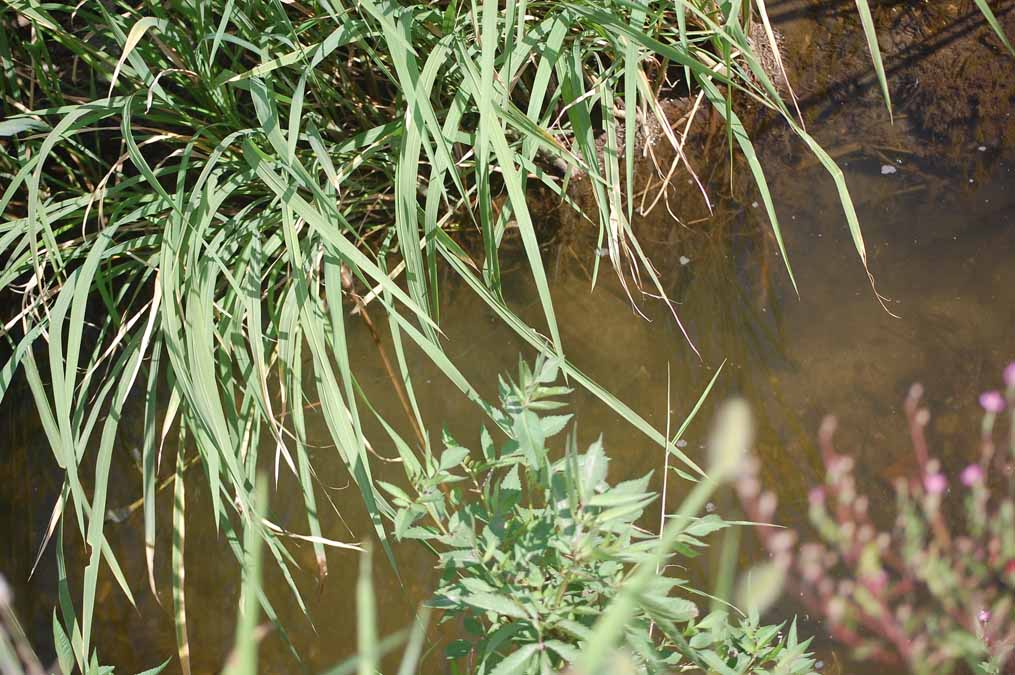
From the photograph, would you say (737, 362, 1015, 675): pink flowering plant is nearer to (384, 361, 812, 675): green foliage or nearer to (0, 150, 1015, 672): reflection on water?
(0, 150, 1015, 672): reflection on water

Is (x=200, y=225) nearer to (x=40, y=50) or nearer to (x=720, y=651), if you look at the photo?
(x=40, y=50)

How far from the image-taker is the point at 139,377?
1409 millimetres

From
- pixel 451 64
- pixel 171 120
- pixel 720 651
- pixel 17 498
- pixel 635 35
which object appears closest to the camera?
pixel 720 651

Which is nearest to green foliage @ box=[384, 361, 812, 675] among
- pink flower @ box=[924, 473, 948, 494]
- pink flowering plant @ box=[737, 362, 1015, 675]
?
pink flowering plant @ box=[737, 362, 1015, 675]

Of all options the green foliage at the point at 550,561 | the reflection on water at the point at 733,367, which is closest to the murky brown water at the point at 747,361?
the reflection on water at the point at 733,367

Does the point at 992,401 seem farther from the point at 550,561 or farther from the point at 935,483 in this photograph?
the point at 550,561

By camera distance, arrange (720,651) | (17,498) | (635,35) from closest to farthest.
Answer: (720,651) < (635,35) < (17,498)

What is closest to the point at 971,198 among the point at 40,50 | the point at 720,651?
the point at 720,651

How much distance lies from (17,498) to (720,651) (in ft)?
4.43

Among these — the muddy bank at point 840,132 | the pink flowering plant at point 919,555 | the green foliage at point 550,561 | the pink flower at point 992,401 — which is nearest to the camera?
the green foliage at point 550,561

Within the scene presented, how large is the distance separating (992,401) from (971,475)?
0.41 feet

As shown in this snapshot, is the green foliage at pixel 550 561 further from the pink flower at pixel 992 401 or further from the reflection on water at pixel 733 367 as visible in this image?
the pink flower at pixel 992 401

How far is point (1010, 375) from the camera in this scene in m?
1.19

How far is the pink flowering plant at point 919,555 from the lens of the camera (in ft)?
3.50
